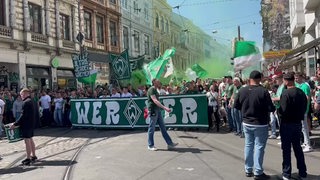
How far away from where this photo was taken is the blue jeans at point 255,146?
700cm

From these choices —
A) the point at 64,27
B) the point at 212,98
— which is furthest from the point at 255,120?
the point at 64,27

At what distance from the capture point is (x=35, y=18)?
2811cm

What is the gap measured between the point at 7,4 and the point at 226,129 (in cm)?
1711

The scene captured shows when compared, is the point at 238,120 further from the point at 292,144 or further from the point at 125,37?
the point at 125,37

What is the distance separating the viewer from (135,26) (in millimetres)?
46375

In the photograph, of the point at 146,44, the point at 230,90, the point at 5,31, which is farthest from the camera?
the point at 146,44

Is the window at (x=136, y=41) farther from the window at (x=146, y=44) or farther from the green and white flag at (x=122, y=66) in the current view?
the green and white flag at (x=122, y=66)

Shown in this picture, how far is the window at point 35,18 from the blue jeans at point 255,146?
75.5 feet

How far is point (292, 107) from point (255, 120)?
645 mm

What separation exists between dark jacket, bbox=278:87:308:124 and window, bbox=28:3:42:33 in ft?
76.2

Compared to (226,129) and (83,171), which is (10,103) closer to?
(226,129)

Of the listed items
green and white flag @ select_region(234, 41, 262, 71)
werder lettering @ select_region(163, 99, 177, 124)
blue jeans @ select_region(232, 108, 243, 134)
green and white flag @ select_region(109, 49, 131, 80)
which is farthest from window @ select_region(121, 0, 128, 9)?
blue jeans @ select_region(232, 108, 243, 134)

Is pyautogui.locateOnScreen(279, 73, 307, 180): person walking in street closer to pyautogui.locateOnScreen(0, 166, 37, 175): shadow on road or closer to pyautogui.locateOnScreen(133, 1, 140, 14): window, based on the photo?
pyautogui.locateOnScreen(0, 166, 37, 175): shadow on road

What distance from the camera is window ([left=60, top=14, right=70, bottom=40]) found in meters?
31.1
